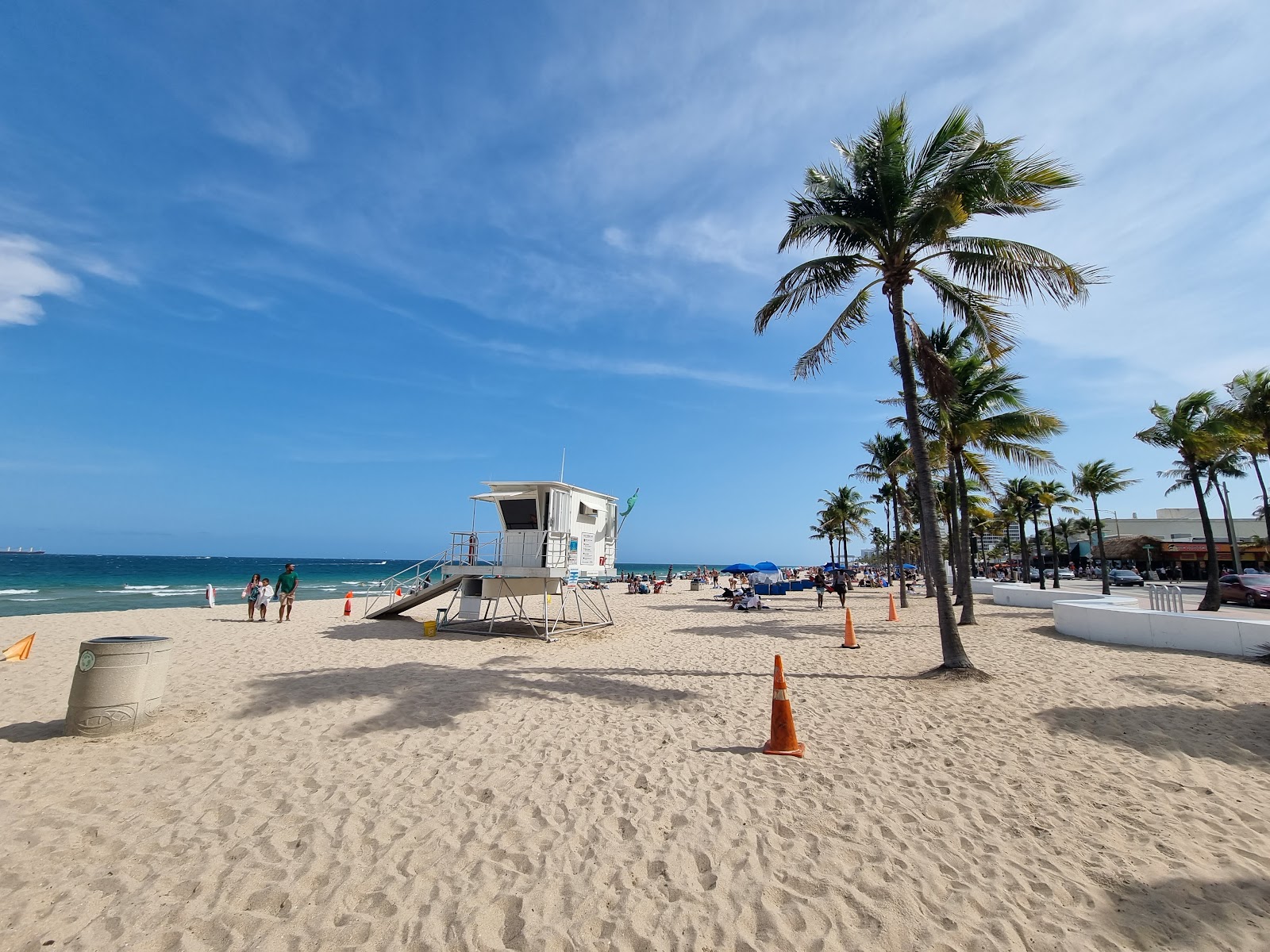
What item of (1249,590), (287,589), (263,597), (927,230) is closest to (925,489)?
(927,230)

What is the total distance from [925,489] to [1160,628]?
6.25 meters

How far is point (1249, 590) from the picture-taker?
2170cm

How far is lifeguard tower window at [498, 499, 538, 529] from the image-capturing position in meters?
17.0

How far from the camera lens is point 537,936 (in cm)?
326

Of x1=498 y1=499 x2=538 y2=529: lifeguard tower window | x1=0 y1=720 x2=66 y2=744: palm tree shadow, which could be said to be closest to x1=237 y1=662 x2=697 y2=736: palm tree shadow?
x1=0 y1=720 x2=66 y2=744: palm tree shadow

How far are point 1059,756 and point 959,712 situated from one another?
172 cm

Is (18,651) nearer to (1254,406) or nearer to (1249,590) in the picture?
(1254,406)

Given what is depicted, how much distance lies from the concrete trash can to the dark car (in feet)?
102

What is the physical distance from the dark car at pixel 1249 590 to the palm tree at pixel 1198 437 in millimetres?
4710

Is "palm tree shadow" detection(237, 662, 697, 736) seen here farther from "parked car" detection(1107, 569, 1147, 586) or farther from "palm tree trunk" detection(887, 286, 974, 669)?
"parked car" detection(1107, 569, 1147, 586)

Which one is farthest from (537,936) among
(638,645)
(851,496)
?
(851,496)

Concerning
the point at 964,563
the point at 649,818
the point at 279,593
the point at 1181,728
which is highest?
the point at 964,563

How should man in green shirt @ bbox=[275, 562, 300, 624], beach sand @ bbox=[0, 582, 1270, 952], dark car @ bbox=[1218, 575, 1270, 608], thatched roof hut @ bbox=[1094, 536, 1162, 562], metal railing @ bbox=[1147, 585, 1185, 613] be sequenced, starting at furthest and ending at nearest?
thatched roof hut @ bbox=[1094, 536, 1162, 562]
dark car @ bbox=[1218, 575, 1270, 608]
man in green shirt @ bbox=[275, 562, 300, 624]
metal railing @ bbox=[1147, 585, 1185, 613]
beach sand @ bbox=[0, 582, 1270, 952]

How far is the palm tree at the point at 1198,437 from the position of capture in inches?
688
